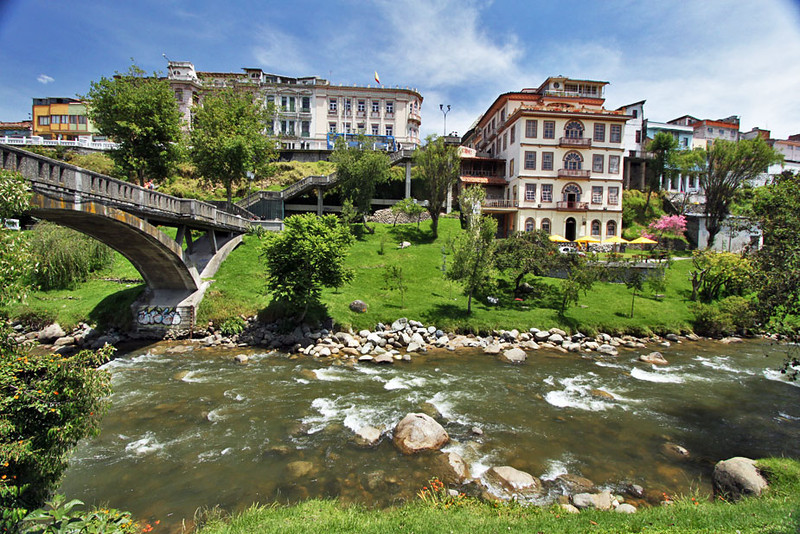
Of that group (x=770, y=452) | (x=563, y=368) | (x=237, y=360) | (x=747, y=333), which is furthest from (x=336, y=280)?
(x=747, y=333)

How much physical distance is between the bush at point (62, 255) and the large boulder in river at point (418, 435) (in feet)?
96.7

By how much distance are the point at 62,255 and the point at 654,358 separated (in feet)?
134

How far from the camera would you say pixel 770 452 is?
12516 mm

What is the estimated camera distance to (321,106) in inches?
2601

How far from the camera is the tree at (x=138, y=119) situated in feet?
101

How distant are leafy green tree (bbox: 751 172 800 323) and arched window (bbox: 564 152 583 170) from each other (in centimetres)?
3802

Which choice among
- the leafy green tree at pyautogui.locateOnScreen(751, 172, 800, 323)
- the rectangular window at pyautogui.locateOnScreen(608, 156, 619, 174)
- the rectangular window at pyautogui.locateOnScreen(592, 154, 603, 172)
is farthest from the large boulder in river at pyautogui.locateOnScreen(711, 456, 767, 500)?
the rectangular window at pyautogui.locateOnScreen(608, 156, 619, 174)

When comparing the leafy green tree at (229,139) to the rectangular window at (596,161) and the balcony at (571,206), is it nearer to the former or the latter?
the balcony at (571,206)

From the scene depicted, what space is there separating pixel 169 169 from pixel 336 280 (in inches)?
861

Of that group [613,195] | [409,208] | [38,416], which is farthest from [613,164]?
[38,416]

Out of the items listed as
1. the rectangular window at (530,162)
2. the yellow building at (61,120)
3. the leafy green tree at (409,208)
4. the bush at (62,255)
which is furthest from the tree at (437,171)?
the yellow building at (61,120)

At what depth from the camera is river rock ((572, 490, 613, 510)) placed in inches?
370

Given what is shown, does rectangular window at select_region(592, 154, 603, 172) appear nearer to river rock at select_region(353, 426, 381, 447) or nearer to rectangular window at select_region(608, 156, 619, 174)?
rectangular window at select_region(608, 156, 619, 174)

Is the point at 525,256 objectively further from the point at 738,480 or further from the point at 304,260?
the point at 738,480
